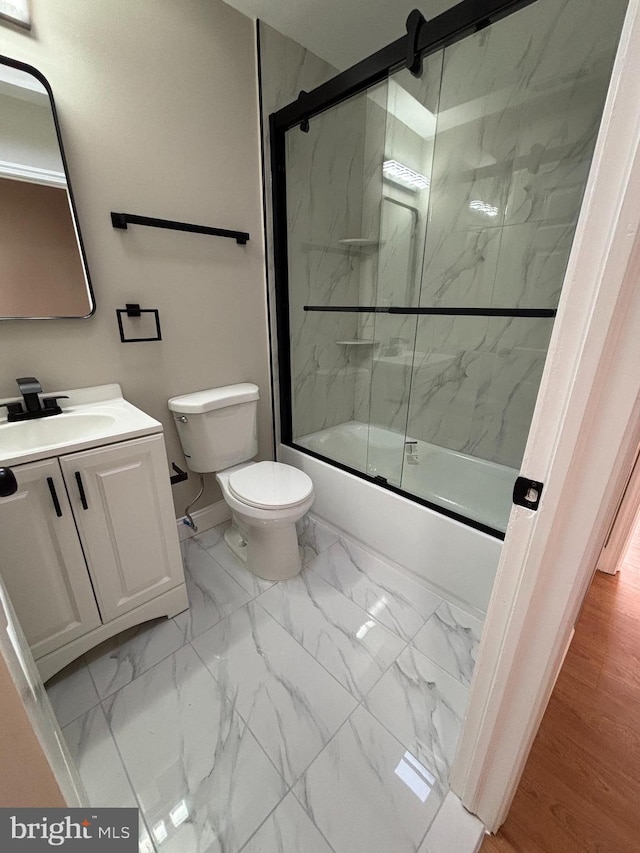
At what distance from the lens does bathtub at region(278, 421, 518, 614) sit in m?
1.46

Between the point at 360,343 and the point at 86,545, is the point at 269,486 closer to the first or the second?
the point at 86,545

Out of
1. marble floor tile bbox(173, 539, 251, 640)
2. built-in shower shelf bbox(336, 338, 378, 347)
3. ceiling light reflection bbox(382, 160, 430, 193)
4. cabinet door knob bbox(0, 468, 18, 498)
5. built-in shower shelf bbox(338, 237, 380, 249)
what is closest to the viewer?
cabinet door knob bbox(0, 468, 18, 498)

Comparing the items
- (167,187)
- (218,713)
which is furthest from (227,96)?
(218,713)

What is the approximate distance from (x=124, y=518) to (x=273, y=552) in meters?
0.65

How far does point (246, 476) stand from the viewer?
166cm

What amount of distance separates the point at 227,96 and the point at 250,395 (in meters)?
1.32

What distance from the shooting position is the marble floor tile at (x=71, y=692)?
1.11 metres

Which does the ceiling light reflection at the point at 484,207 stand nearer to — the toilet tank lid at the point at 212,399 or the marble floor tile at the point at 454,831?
the toilet tank lid at the point at 212,399

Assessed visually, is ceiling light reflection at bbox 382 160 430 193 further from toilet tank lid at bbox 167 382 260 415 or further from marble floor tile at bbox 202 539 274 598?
marble floor tile at bbox 202 539 274 598

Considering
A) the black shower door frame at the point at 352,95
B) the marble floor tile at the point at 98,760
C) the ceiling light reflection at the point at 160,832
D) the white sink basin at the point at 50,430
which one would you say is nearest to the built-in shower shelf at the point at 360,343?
the black shower door frame at the point at 352,95

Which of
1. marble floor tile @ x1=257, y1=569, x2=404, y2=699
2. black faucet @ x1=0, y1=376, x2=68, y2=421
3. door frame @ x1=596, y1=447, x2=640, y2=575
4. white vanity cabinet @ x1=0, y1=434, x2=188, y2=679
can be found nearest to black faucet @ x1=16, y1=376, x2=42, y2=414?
black faucet @ x1=0, y1=376, x2=68, y2=421

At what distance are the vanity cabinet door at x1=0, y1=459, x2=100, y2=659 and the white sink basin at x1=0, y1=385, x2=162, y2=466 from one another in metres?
0.10

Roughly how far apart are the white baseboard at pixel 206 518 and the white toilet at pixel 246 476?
19 centimetres

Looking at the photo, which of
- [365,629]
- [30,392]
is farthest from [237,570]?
[30,392]
